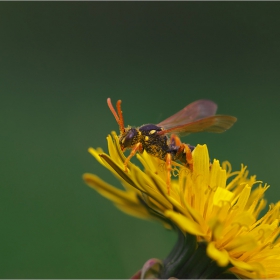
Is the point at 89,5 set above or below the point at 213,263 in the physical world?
above

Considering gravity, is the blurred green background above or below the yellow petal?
above

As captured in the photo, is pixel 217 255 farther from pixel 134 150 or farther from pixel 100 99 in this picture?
pixel 100 99

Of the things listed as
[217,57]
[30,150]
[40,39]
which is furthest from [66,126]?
[217,57]

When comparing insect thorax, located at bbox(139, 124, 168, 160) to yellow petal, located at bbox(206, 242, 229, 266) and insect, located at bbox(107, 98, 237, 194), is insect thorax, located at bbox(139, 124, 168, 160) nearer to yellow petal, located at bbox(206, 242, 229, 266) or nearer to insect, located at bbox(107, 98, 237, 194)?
insect, located at bbox(107, 98, 237, 194)

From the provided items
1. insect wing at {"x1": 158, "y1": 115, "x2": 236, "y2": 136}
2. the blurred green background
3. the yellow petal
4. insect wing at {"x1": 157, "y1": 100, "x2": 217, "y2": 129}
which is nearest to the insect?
insect wing at {"x1": 158, "y1": 115, "x2": 236, "y2": 136}

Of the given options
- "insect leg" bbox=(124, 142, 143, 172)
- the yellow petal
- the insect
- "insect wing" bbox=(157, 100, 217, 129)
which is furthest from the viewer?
"insect wing" bbox=(157, 100, 217, 129)

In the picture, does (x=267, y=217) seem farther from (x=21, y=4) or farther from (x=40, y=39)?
(x=21, y=4)
